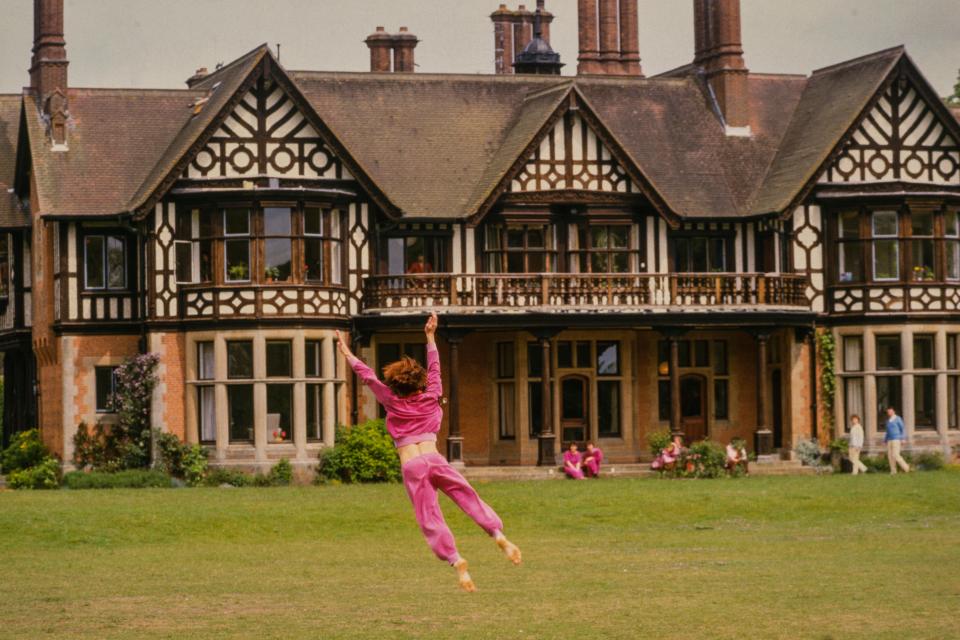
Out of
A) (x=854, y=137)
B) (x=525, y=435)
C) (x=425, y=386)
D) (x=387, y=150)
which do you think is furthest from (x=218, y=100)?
(x=425, y=386)

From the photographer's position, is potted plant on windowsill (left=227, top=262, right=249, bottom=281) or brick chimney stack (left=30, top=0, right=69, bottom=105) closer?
potted plant on windowsill (left=227, top=262, right=249, bottom=281)

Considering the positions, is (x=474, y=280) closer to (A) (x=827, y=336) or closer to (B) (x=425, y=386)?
(A) (x=827, y=336)

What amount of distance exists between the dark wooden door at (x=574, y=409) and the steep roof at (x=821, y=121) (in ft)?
18.8

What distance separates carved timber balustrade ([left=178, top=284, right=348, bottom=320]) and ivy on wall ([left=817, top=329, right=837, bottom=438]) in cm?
1185

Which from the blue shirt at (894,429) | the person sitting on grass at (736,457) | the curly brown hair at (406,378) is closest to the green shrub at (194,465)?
the person sitting on grass at (736,457)

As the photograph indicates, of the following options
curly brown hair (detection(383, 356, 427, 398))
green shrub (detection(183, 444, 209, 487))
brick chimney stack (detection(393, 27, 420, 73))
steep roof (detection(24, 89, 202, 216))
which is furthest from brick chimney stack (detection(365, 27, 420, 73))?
curly brown hair (detection(383, 356, 427, 398))

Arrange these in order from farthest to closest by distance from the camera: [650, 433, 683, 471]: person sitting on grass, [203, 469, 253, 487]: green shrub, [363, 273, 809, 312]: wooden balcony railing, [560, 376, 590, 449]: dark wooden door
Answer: [560, 376, 590, 449]: dark wooden door < [363, 273, 809, 312]: wooden balcony railing < [650, 433, 683, 471]: person sitting on grass < [203, 469, 253, 487]: green shrub

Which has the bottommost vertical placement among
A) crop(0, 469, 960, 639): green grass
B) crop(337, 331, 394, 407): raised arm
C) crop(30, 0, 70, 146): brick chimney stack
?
crop(0, 469, 960, 639): green grass

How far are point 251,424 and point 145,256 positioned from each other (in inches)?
168

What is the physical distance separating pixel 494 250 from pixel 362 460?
6.30m

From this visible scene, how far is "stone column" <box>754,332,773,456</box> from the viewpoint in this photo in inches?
1854

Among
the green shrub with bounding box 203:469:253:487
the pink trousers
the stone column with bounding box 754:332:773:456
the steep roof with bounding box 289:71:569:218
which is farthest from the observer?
the steep roof with bounding box 289:71:569:218

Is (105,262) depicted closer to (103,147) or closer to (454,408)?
(103,147)

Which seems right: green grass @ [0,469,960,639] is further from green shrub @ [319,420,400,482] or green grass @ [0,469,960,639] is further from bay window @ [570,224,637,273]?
bay window @ [570,224,637,273]
